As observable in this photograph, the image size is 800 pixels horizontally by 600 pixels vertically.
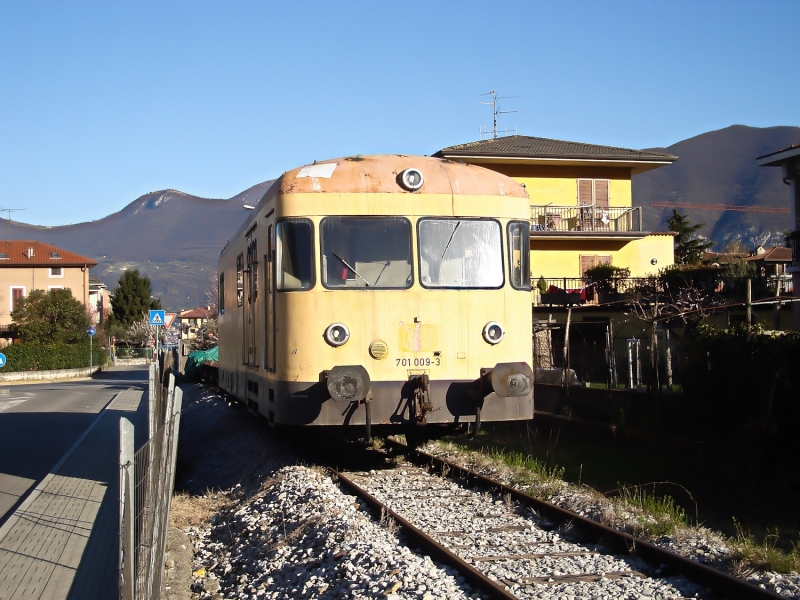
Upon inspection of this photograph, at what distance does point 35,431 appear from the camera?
19.0m

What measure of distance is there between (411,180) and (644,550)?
15.7ft

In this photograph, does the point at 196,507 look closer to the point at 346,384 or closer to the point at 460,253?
the point at 346,384

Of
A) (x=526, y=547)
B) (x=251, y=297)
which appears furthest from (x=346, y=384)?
(x=251, y=297)

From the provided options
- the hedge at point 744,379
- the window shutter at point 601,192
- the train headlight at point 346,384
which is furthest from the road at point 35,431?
the window shutter at point 601,192

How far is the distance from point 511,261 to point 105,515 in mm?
5299

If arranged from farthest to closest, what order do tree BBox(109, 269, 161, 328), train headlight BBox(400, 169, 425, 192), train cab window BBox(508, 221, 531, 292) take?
tree BBox(109, 269, 161, 328)
train cab window BBox(508, 221, 531, 292)
train headlight BBox(400, 169, 425, 192)

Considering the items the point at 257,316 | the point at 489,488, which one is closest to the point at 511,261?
the point at 489,488

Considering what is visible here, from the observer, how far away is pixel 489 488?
952cm

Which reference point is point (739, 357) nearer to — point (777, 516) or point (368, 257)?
point (777, 516)

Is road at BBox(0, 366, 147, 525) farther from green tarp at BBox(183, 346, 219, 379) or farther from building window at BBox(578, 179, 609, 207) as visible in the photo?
building window at BBox(578, 179, 609, 207)

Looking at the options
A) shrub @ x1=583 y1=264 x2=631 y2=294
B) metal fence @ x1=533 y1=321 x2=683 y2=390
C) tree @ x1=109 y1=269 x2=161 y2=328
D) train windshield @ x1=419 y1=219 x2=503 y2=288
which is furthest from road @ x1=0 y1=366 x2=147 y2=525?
tree @ x1=109 y1=269 x2=161 y2=328

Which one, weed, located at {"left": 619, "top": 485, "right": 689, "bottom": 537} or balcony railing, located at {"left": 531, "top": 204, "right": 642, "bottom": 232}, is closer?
weed, located at {"left": 619, "top": 485, "right": 689, "bottom": 537}

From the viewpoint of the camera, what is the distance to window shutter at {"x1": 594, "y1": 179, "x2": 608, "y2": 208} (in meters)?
36.1

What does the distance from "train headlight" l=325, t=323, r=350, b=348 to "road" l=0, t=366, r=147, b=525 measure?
4282mm
